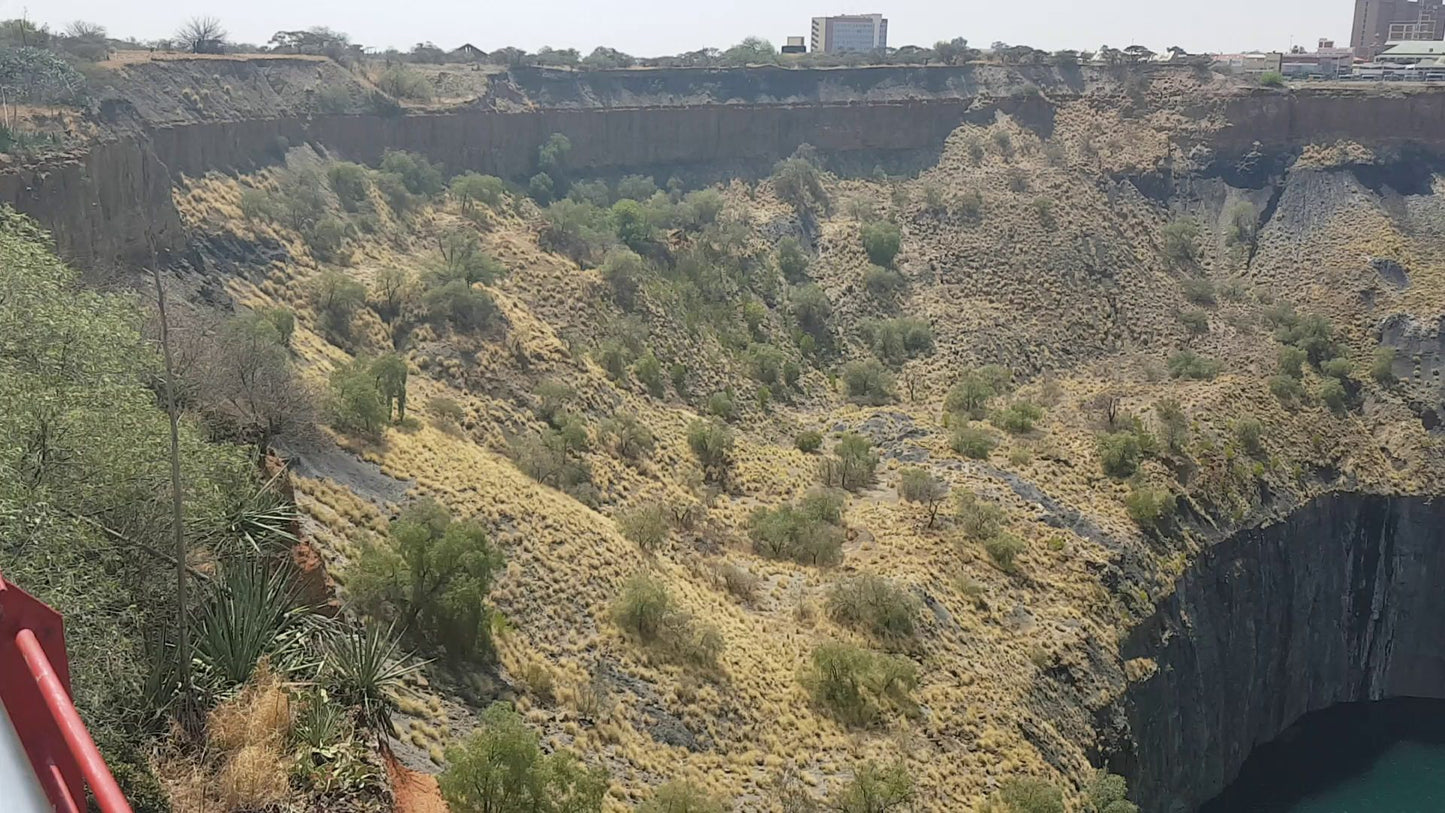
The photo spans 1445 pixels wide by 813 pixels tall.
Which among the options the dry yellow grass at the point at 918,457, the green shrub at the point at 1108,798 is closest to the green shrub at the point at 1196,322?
the dry yellow grass at the point at 918,457

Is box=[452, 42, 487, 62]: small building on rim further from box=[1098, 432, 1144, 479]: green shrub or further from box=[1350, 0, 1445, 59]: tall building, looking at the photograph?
box=[1350, 0, 1445, 59]: tall building

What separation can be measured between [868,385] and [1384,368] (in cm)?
2223

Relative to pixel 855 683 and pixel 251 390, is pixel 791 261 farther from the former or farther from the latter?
pixel 251 390

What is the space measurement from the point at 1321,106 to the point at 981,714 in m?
53.2

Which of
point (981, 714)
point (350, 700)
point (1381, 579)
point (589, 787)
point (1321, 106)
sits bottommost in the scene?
point (1381, 579)

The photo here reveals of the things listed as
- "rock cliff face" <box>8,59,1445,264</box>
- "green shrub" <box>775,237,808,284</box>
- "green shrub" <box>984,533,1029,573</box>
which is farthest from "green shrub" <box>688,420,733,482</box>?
"rock cliff face" <box>8,59,1445,264</box>

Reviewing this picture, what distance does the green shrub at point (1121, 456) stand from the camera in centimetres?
3866

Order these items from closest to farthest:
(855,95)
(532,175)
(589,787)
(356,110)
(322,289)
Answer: (589,787), (322,289), (356,110), (532,175), (855,95)

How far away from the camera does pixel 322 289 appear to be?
38906 mm

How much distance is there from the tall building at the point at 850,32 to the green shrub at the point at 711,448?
10608cm

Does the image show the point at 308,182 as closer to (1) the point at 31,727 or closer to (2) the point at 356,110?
(2) the point at 356,110

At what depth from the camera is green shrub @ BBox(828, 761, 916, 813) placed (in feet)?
72.1

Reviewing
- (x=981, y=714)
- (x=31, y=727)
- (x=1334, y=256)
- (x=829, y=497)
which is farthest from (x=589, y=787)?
(x=1334, y=256)

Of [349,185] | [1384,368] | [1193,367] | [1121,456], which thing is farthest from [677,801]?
[1384,368]
